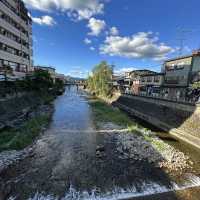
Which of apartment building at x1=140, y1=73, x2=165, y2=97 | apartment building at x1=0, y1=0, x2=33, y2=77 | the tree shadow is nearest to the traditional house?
apartment building at x1=140, y1=73, x2=165, y2=97

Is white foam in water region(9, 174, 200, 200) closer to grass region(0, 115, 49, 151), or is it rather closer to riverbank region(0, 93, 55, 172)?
riverbank region(0, 93, 55, 172)

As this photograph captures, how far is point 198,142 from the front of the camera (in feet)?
42.1

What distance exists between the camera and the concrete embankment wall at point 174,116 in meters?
14.5

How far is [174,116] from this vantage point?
715 inches

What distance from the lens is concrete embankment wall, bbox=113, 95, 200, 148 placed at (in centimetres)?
1453

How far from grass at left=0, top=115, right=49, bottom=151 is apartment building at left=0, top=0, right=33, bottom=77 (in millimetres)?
12923

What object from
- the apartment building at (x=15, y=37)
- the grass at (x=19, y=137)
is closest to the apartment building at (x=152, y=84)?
the grass at (x=19, y=137)

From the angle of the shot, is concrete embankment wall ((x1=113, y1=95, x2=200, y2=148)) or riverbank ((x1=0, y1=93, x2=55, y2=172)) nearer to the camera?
riverbank ((x1=0, y1=93, x2=55, y2=172))

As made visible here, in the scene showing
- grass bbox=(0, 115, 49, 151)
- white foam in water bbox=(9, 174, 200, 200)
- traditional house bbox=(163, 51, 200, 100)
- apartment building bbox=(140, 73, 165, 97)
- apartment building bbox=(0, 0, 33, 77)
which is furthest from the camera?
apartment building bbox=(140, 73, 165, 97)

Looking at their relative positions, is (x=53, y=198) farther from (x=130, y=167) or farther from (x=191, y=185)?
(x=191, y=185)

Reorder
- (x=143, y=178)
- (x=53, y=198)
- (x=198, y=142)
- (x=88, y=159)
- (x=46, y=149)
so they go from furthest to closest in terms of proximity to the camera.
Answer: (x=198, y=142), (x=46, y=149), (x=88, y=159), (x=143, y=178), (x=53, y=198)

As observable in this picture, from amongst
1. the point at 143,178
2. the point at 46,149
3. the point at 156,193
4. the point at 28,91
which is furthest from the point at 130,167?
the point at 28,91

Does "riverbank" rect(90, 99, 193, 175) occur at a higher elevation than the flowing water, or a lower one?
higher

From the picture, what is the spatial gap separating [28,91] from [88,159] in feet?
80.2
